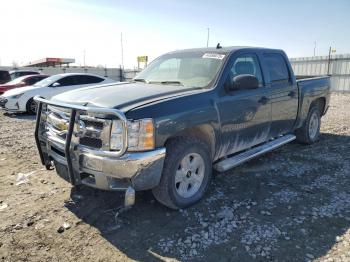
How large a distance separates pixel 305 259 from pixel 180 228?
49.2 inches

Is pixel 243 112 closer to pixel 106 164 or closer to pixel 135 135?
pixel 135 135

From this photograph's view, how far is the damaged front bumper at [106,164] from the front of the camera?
318 centimetres

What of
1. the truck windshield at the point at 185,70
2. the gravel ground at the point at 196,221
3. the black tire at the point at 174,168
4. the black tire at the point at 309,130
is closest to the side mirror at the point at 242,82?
the truck windshield at the point at 185,70

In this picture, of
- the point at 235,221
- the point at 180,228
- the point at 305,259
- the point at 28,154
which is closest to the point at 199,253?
the point at 180,228

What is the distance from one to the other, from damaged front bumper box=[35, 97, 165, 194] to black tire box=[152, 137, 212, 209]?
5.9 inches

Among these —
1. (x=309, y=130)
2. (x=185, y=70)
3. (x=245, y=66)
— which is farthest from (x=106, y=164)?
(x=309, y=130)

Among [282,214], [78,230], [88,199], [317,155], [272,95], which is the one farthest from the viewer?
[317,155]

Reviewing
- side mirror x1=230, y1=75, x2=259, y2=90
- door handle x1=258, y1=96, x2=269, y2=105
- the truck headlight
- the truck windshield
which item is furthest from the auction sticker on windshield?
the truck headlight

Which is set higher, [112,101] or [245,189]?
[112,101]

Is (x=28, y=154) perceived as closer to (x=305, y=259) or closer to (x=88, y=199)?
(x=88, y=199)

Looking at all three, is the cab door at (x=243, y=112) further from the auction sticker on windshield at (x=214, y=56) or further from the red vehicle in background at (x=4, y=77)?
the red vehicle in background at (x=4, y=77)

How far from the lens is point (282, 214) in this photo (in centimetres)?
376

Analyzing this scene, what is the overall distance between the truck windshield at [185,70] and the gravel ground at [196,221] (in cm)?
153

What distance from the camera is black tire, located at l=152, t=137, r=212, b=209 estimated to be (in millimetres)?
3531
